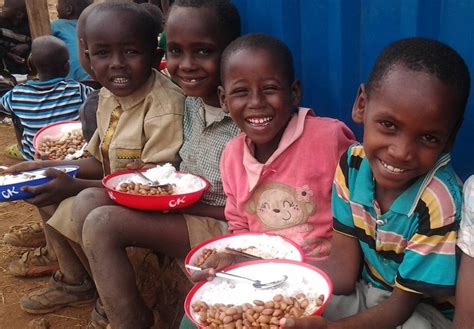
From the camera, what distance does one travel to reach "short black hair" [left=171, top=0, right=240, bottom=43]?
7.55 ft

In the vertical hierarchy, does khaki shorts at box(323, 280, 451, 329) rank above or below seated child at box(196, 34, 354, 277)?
below

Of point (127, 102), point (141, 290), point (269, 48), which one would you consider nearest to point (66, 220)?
point (141, 290)

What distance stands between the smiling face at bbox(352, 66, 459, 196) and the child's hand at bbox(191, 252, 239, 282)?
0.57m

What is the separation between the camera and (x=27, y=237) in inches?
143

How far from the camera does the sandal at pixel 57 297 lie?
9.79 feet

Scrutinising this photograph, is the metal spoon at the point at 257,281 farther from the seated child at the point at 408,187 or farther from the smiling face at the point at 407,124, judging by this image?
the smiling face at the point at 407,124

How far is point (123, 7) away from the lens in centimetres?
254

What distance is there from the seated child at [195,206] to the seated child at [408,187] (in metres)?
0.77

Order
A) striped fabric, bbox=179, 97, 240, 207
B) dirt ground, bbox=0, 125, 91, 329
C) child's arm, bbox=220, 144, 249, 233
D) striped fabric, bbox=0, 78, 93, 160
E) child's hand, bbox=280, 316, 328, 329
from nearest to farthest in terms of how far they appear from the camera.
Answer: child's hand, bbox=280, 316, 328, 329, child's arm, bbox=220, 144, 249, 233, striped fabric, bbox=179, 97, 240, 207, dirt ground, bbox=0, 125, 91, 329, striped fabric, bbox=0, 78, 93, 160

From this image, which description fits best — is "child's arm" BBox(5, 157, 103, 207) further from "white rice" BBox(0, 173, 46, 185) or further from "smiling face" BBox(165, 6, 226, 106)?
"smiling face" BBox(165, 6, 226, 106)

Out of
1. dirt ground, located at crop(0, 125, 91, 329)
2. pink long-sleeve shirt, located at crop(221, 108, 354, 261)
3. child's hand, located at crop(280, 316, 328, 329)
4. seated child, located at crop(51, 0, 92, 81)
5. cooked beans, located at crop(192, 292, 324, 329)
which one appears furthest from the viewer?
seated child, located at crop(51, 0, 92, 81)

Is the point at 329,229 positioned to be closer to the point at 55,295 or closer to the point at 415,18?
the point at 415,18

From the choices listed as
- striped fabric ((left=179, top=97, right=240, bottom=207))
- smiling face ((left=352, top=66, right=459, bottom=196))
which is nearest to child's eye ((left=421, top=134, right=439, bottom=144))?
smiling face ((left=352, top=66, right=459, bottom=196))

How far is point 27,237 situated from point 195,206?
6.22 feet
